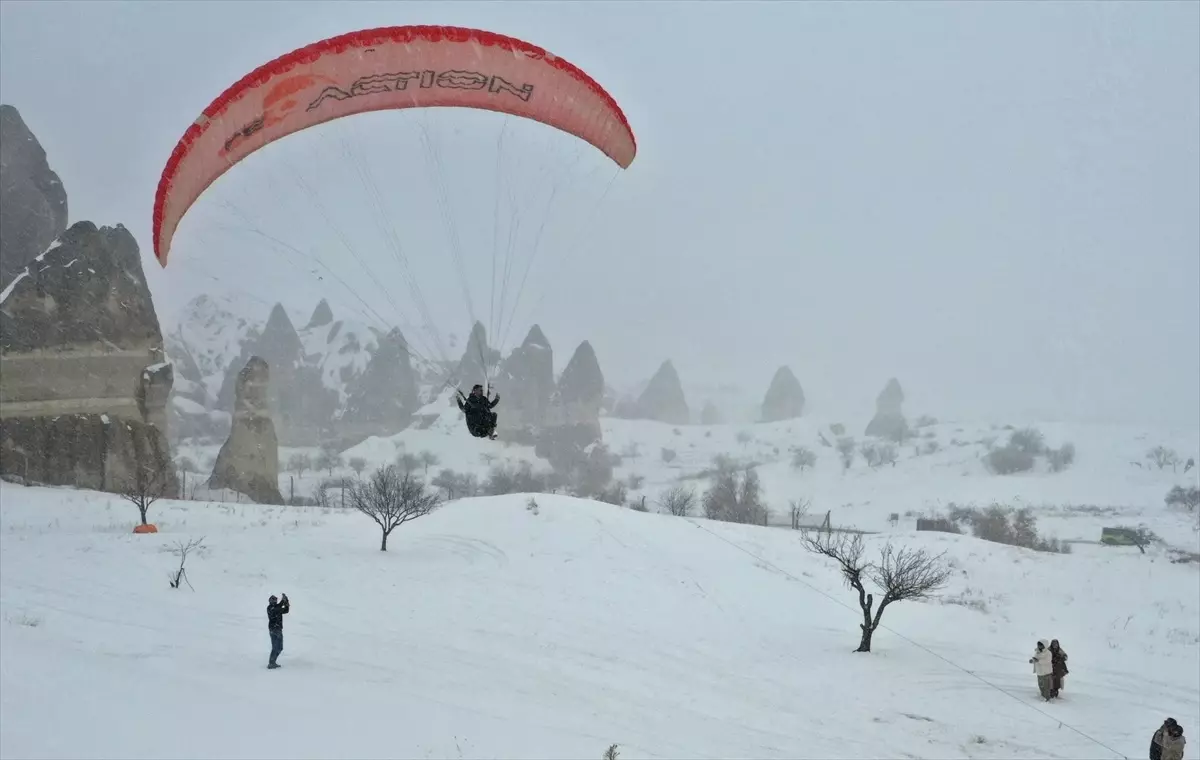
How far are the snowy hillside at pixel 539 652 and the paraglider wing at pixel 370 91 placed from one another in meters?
6.28

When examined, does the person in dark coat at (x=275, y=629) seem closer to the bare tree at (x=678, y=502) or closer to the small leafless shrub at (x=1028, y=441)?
the bare tree at (x=678, y=502)

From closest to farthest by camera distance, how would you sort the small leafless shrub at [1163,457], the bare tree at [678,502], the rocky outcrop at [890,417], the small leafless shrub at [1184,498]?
the bare tree at [678,502]
the small leafless shrub at [1184,498]
the small leafless shrub at [1163,457]
the rocky outcrop at [890,417]

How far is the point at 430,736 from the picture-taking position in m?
9.52

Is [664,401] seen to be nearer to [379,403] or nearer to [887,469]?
[379,403]

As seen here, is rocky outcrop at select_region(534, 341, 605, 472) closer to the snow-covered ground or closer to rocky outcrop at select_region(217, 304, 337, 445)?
the snow-covered ground

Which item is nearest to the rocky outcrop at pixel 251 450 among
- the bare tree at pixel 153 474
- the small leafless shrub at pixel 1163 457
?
the bare tree at pixel 153 474

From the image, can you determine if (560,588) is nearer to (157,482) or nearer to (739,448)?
(157,482)

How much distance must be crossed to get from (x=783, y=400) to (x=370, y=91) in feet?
541

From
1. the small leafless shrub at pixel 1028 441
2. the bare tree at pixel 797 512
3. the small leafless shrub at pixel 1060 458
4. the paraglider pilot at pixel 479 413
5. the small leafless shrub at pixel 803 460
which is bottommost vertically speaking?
the bare tree at pixel 797 512

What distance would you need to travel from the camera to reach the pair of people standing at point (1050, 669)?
13273mm

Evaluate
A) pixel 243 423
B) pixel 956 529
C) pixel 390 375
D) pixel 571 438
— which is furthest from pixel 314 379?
pixel 956 529

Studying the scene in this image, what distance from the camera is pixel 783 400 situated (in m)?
171

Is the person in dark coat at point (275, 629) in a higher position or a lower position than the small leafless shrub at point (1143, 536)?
lower

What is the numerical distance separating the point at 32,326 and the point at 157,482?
9745 mm
